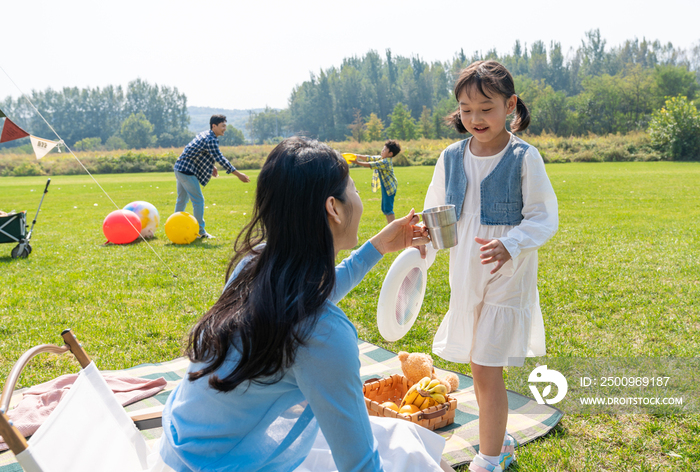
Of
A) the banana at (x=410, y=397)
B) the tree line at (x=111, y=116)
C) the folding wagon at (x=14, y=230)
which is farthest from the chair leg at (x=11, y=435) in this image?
the tree line at (x=111, y=116)

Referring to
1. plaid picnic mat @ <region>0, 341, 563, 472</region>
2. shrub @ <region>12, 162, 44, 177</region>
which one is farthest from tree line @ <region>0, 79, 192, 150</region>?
plaid picnic mat @ <region>0, 341, 563, 472</region>

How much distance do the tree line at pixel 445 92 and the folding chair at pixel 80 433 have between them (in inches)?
2702

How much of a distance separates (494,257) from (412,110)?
104 m

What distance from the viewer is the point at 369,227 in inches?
389

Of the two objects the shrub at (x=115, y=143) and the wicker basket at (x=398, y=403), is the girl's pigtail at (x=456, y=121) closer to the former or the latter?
the wicker basket at (x=398, y=403)

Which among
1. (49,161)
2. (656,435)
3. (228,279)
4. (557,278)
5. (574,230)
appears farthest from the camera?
(49,161)

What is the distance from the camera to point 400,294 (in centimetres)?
247

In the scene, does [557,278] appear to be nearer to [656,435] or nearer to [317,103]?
[656,435]

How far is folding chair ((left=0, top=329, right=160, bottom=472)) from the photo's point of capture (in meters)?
1.21

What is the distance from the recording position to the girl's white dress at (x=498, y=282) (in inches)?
86.0

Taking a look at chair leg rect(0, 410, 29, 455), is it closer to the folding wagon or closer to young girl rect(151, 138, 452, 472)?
young girl rect(151, 138, 452, 472)

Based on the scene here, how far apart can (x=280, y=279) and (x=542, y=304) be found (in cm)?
431

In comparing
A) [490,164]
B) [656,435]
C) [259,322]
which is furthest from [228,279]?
[656,435]

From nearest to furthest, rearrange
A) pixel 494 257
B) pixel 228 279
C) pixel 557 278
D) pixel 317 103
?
1. pixel 228 279
2. pixel 494 257
3. pixel 557 278
4. pixel 317 103
